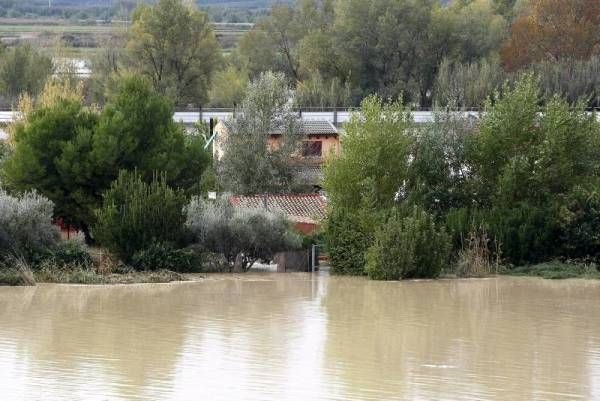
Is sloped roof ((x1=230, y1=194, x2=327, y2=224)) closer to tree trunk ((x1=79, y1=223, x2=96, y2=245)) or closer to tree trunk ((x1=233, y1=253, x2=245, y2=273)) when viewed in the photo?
tree trunk ((x1=233, y1=253, x2=245, y2=273))

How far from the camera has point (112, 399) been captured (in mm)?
19594

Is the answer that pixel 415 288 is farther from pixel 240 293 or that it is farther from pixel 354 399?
pixel 354 399

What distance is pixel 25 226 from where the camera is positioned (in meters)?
35.1

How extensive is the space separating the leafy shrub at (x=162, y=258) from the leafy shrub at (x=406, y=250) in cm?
477

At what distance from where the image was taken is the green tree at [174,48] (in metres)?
87.9

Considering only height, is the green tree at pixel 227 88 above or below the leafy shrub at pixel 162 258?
above

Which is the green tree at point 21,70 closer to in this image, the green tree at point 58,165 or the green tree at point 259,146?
the green tree at point 259,146

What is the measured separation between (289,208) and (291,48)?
5486 cm

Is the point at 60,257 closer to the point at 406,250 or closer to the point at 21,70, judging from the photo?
the point at 406,250

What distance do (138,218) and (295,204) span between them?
9.25 meters

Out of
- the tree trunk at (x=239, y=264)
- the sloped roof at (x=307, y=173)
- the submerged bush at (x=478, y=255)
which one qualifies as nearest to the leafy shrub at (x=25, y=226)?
the tree trunk at (x=239, y=264)

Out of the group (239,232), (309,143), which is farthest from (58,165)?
(309,143)

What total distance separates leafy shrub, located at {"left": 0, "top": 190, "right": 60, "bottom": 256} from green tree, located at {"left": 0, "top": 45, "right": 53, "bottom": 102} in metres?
55.8

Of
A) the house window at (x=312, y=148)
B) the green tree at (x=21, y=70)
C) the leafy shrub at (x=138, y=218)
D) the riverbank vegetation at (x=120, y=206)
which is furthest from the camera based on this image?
the green tree at (x=21, y=70)
